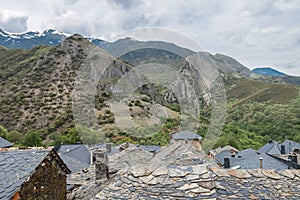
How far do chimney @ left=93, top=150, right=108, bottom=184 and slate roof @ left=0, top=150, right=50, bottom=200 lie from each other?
2483mm

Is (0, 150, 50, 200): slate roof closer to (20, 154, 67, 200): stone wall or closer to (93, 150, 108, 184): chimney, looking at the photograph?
(20, 154, 67, 200): stone wall

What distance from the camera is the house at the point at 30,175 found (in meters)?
4.76

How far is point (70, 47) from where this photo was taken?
8138 centimetres

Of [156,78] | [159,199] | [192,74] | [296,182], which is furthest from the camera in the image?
[192,74]

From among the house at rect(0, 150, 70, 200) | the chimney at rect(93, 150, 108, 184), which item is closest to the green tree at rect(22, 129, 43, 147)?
the chimney at rect(93, 150, 108, 184)

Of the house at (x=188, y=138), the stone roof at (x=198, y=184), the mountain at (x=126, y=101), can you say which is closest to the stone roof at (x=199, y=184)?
the stone roof at (x=198, y=184)

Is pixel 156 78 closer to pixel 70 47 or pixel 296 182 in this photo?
pixel 296 182

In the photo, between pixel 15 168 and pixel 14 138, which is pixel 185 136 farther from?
pixel 15 168

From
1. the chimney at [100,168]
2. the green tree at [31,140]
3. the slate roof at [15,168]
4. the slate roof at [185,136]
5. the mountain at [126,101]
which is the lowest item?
the green tree at [31,140]

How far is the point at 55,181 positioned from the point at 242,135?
2709 inches

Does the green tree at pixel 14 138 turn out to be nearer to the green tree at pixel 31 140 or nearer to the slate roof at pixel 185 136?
the green tree at pixel 31 140

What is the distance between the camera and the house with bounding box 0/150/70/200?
4762 mm

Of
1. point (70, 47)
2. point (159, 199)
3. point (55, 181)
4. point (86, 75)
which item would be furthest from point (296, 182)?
point (70, 47)

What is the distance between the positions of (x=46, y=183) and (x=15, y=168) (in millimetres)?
1068
